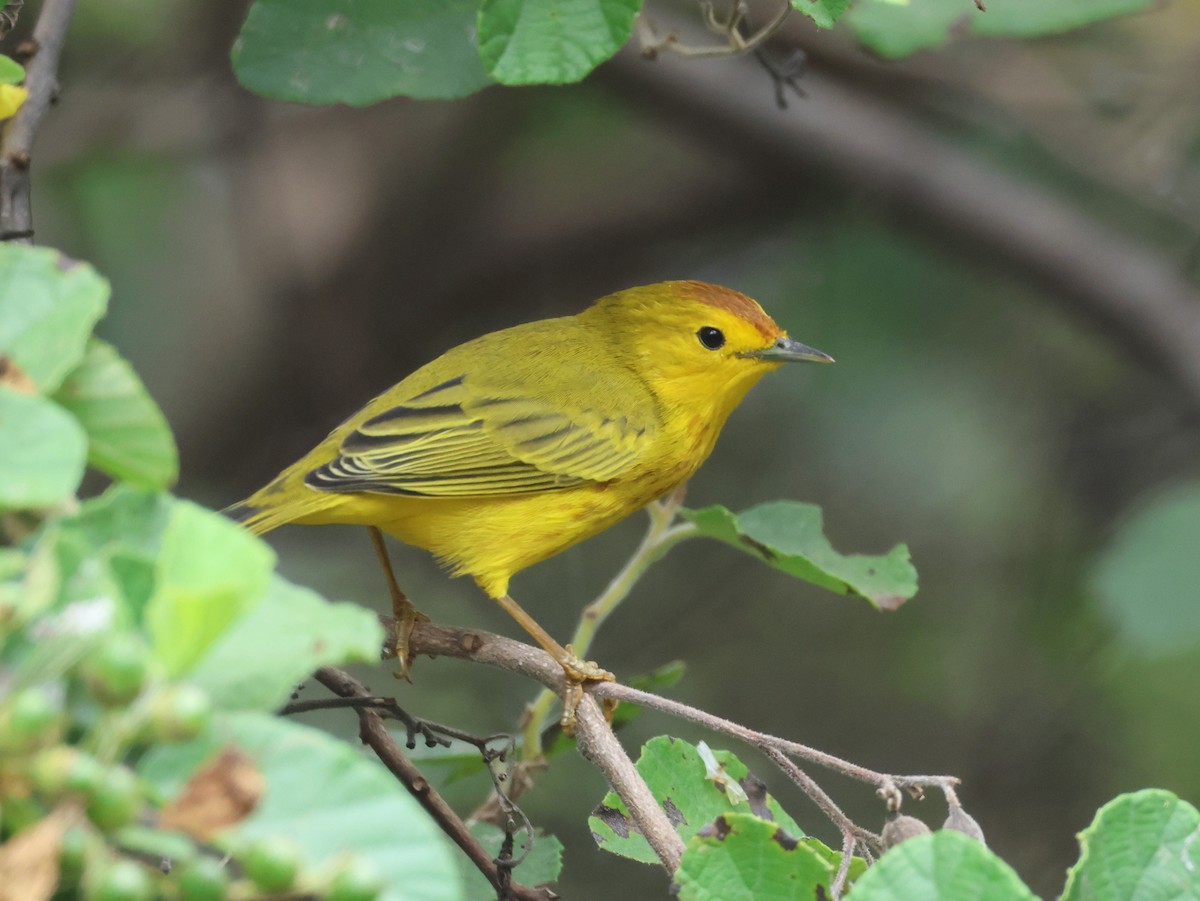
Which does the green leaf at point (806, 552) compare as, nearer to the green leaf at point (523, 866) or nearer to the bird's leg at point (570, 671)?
the bird's leg at point (570, 671)

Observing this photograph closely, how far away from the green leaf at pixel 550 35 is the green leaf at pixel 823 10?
0.96 feet

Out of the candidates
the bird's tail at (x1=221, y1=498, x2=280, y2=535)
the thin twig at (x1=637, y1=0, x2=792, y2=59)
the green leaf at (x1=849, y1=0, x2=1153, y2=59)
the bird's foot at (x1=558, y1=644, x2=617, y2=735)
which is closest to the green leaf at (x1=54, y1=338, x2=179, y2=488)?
the bird's foot at (x1=558, y1=644, x2=617, y2=735)

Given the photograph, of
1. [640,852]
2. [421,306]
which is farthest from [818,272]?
[640,852]

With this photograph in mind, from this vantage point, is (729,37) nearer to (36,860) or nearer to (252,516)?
(252,516)

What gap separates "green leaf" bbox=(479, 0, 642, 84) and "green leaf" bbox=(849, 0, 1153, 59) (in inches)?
50.9

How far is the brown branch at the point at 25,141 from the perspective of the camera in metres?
2.69

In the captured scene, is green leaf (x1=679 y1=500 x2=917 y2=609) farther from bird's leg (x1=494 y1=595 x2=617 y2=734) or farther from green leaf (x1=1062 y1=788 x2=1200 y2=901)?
green leaf (x1=1062 y1=788 x2=1200 y2=901)

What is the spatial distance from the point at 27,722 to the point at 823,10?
1888 mm

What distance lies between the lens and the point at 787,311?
6.25m

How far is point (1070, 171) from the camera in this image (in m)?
6.59

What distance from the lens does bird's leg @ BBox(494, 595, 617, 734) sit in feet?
8.45

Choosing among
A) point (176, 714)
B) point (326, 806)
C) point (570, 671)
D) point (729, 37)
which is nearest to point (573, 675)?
point (570, 671)

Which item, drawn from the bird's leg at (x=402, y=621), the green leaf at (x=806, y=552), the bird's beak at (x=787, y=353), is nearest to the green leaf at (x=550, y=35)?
the green leaf at (x=806, y=552)

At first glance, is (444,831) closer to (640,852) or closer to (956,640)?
(640,852)
